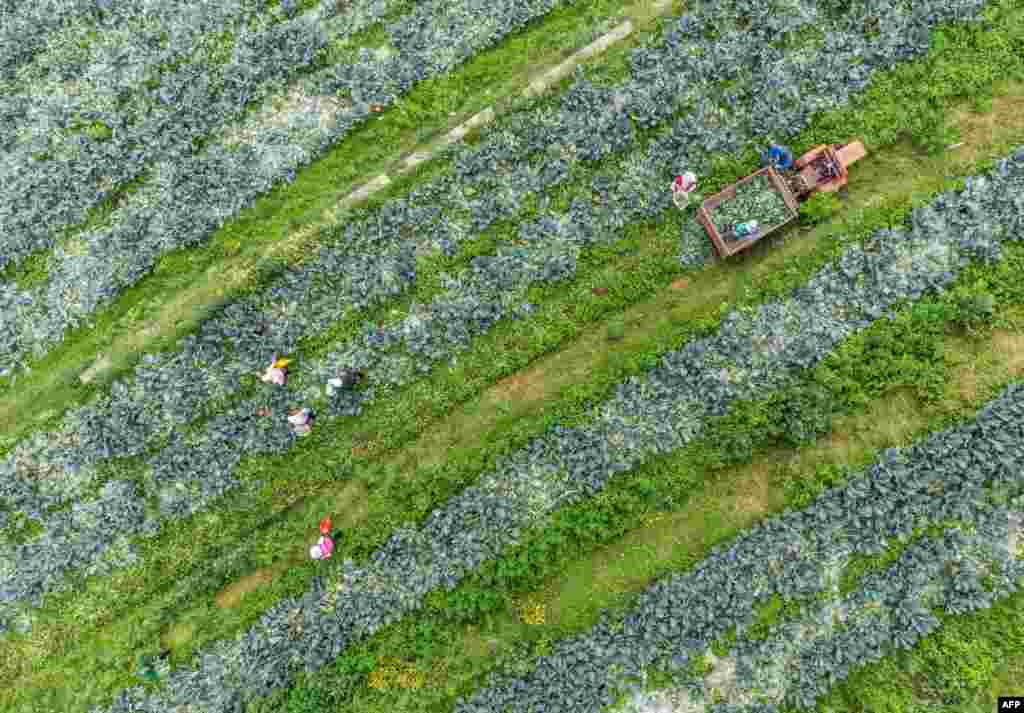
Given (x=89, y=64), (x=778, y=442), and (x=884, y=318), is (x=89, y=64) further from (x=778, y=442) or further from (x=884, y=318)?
(x=884, y=318)

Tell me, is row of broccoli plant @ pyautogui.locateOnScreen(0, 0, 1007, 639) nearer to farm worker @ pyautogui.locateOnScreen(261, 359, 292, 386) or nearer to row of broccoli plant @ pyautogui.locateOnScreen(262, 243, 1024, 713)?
farm worker @ pyautogui.locateOnScreen(261, 359, 292, 386)

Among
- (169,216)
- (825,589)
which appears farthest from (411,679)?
(169,216)

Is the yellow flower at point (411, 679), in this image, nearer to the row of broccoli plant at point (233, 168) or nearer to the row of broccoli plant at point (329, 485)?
the row of broccoli plant at point (329, 485)

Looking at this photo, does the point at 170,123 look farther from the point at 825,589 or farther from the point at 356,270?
the point at 825,589

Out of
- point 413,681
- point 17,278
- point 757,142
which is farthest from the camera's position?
point 17,278

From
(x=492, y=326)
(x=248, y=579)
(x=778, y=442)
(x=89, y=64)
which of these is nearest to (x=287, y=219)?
(x=492, y=326)

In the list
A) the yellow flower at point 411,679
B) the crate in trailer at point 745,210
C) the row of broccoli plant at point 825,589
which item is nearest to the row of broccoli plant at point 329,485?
the crate in trailer at point 745,210
